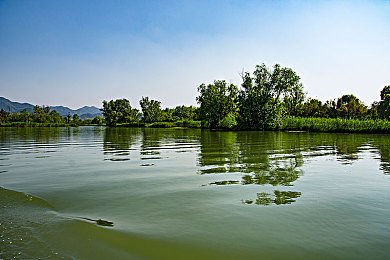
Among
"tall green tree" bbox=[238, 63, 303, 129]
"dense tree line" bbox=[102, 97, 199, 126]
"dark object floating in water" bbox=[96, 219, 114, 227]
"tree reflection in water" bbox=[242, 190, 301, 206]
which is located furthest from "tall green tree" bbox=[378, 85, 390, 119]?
"dark object floating in water" bbox=[96, 219, 114, 227]

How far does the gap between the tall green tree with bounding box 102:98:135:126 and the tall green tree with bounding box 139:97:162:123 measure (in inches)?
343

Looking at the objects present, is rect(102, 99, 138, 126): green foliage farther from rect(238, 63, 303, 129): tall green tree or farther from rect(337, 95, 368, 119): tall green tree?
rect(337, 95, 368, 119): tall green tree

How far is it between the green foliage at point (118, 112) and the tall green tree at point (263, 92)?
7040 centimetres

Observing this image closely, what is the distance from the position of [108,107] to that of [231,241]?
120732 mm

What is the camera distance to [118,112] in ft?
372

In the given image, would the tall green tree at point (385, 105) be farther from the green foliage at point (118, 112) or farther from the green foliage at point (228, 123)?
the green foliage at point (118, 112)

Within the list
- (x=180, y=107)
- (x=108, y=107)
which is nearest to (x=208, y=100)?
(x=180, y=107)

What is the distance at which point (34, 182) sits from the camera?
6.51 metres

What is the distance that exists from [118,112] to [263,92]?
76.3m

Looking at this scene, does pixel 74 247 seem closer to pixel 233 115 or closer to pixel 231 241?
pixel 231 241

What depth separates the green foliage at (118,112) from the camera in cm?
11088

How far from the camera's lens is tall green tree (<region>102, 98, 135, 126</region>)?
110875 millimetres

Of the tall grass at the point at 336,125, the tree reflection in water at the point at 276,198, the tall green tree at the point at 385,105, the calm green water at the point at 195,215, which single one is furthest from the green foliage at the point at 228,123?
the tree reflection in water at the point at 276,198

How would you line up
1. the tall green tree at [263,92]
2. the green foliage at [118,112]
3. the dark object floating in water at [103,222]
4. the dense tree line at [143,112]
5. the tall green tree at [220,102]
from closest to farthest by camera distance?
1. the dark object floating in water at [103,222]
2. the tall green tree at [263,92]
3. the tall green tree at [220,102]
4. the dense tree line at [143,112]
5. the green foliage at [118,112]
